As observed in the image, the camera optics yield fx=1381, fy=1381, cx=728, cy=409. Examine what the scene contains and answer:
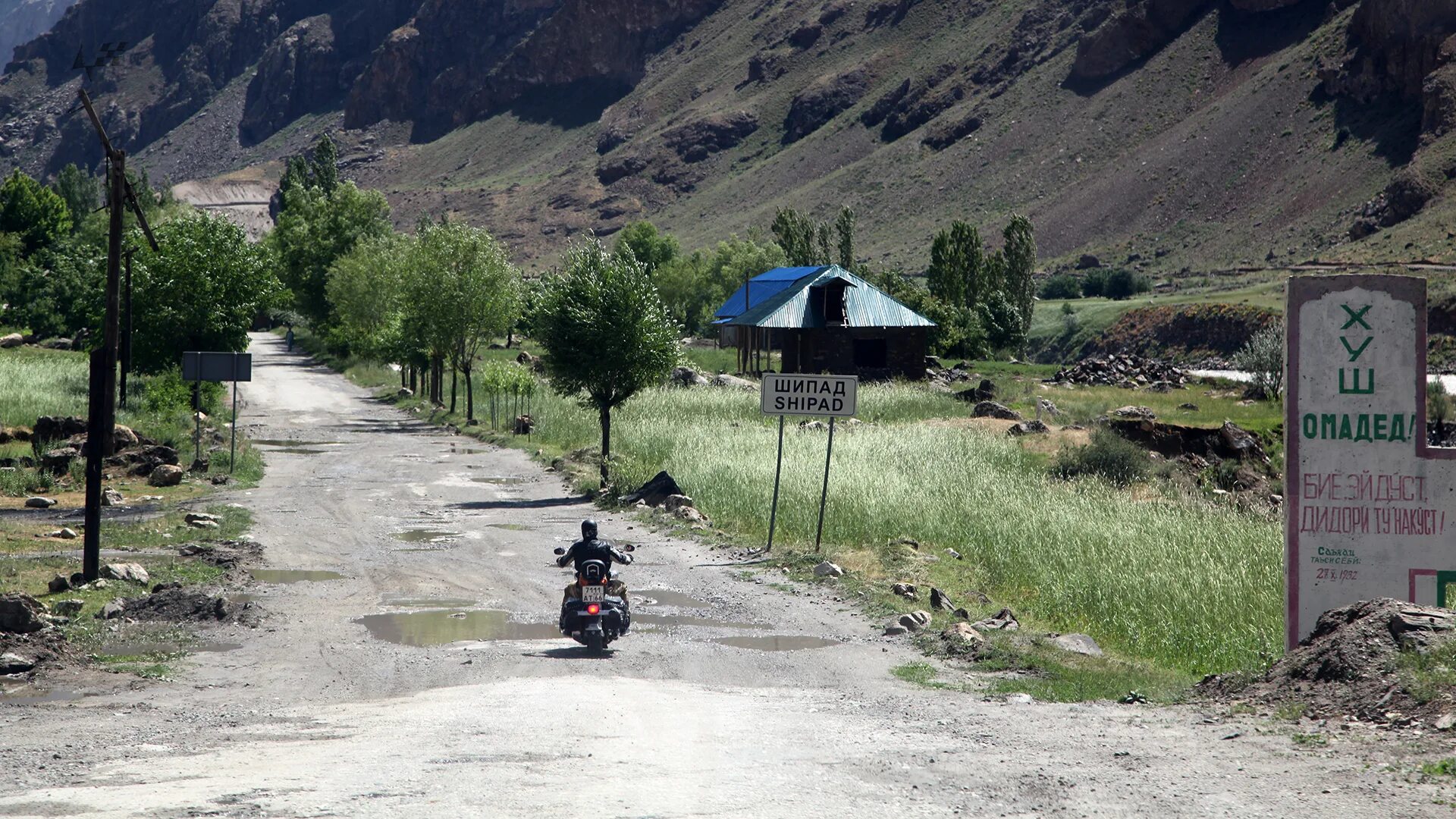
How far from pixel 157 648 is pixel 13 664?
175 cm

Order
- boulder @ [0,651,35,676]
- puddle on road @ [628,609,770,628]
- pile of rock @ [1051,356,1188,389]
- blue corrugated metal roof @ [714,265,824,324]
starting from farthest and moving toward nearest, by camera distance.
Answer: blue corrugated metal roof @ [714,265,824,324], pile of rock @ [1051,356,1188,389], puddle on road @ [628,609,770,628], boulder @ [0,651,35,676]

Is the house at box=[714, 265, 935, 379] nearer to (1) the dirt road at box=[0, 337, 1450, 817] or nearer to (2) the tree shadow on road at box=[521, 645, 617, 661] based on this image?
(1) the dirt road at box=[0, 337, 1450, 817]

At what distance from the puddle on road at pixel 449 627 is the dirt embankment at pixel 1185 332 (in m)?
71.0

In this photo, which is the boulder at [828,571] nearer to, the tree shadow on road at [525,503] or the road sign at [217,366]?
the tree shadow on road at [525,503]

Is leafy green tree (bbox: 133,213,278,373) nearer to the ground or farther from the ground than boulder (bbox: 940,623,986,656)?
farther from the ground

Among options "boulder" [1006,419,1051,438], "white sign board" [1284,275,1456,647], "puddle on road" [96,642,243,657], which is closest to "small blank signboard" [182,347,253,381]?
"puddle on road" [96,642,243,657]

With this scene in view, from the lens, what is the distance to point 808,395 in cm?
2081

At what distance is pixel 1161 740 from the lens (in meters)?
9.71

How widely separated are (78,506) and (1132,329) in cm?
7759

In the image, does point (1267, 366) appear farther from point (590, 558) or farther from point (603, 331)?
point (590, 558)

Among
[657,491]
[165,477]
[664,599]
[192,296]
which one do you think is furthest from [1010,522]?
[192,296]

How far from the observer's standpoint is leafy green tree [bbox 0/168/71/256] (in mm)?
108625

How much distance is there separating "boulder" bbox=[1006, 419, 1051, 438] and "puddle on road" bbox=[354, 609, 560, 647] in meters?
26.3

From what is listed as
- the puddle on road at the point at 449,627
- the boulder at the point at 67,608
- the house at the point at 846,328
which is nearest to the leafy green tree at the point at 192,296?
the house at the point at 846,328
